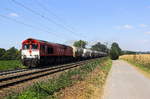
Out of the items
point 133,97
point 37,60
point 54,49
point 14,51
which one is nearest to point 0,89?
point 133,97

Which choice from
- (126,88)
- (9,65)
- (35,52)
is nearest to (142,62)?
(9,65)

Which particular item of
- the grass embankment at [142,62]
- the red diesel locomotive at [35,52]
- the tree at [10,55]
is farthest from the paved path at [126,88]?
the tree at [10,55]

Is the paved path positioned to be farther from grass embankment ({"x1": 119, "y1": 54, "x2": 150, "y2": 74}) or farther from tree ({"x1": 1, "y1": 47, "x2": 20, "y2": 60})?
tree ({"x1": 1, "y1": 47, "x2": 20, "y2": 60})

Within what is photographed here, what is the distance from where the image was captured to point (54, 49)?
109 feet

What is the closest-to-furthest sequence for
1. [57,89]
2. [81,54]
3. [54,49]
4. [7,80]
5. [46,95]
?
[46,95] < [57,89] < [7,80] < [54,49] < [81,54]

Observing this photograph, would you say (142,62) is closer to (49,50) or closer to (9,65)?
(49,50)

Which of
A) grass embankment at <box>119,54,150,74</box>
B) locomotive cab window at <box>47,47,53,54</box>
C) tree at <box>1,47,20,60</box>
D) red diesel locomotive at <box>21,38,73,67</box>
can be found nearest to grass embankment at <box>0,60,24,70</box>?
red diesel locomotive at <box>21,38,73,67</box>

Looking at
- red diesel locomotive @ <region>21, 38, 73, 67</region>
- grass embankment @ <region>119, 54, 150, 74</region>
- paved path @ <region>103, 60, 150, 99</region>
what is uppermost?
red diesel locomotive @ <region>21, 38, 73, 67</region>

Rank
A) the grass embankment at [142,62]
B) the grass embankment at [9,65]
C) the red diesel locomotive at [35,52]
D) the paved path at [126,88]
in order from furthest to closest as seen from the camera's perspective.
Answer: the grass embankment at [142,62] < the grass embankment at [9,65] < the red diesel locomotive at [35,52] < the paved path at [126,88]

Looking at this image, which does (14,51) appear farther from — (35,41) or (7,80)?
(7,80)

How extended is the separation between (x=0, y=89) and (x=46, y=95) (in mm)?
3899

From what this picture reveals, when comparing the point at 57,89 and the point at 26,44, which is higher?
the point at 26,44

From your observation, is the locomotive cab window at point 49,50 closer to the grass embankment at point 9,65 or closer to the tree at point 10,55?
the grass embankment at point 9,65

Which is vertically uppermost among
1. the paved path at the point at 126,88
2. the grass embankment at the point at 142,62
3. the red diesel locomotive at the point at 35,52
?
the red diesel locomotive at the point at 35,52
